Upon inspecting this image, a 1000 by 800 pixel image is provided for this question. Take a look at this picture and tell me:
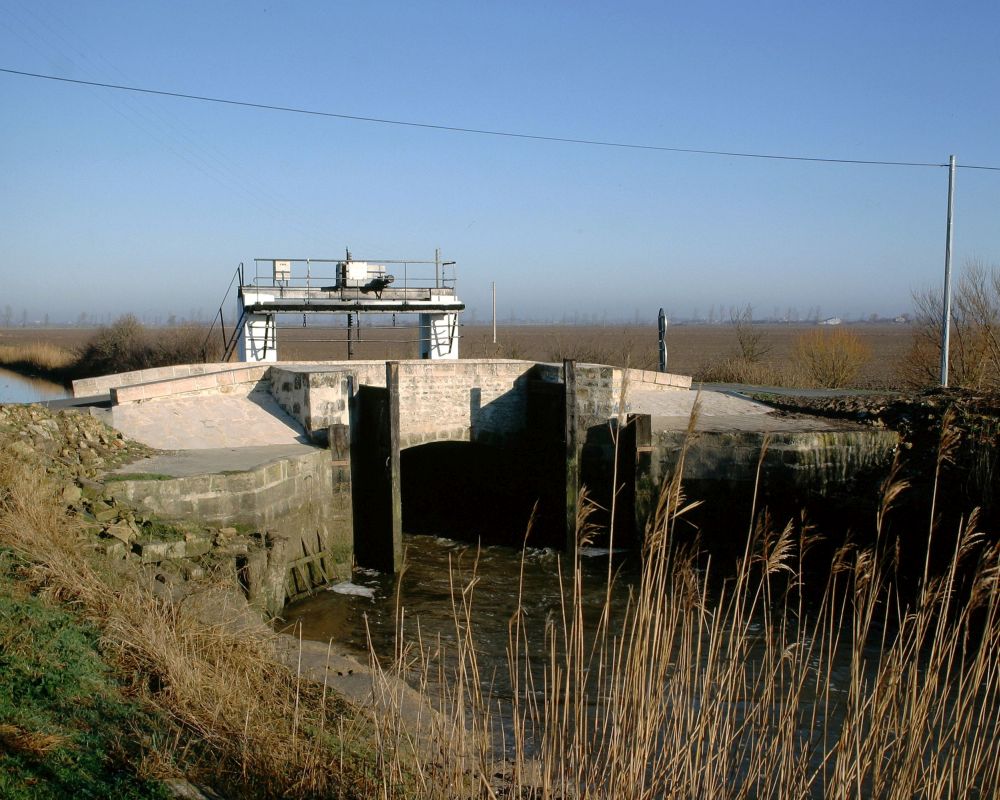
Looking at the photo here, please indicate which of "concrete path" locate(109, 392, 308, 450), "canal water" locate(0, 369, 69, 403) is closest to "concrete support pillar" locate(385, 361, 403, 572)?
"concrete path" locate(109, 392, 308, 450)

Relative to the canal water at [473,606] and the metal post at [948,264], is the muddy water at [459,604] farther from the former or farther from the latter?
the metal post at [948,264]

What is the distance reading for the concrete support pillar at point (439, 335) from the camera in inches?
821

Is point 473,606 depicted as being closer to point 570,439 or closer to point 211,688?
point 570,439

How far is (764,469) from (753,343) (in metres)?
16.7

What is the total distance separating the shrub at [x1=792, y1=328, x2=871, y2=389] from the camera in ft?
83.5

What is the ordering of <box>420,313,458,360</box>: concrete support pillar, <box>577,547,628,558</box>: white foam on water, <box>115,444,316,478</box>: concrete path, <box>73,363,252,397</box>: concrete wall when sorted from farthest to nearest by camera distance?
<box>420,313,458,360</box>: concrete support pillar, <box>73,363,252,397</box>: concrete wall, <box>577,547,628,558</box>: white foam on water, <box>115,444,316,478</box>: concrete path

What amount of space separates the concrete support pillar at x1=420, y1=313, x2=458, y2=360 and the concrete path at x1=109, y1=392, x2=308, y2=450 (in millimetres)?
6740

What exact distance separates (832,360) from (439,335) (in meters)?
12.3

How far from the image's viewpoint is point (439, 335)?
68.6 feet

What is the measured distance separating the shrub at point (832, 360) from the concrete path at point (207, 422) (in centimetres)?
1599

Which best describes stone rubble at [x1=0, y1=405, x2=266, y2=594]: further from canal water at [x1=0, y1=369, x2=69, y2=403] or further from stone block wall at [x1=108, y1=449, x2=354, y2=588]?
canal water at [x1=0, y1=369, x2=69, y2=403]

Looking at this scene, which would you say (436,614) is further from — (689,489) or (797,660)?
(797,660)

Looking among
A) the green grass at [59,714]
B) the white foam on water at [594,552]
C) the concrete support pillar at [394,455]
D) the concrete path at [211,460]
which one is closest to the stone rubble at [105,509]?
the concrete path at [211,460]

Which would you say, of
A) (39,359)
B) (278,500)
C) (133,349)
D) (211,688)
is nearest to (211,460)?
(278,500)
